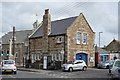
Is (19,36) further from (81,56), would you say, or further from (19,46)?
(81,56)

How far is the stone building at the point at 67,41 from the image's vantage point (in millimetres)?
32062

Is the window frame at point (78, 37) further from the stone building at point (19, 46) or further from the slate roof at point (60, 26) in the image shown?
the stone building at point (19, 46)

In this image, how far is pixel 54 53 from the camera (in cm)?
3391

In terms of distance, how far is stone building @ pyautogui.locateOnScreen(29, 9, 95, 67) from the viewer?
32.1m


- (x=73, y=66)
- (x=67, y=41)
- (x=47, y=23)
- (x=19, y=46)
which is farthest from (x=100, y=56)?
(x=19, y=46)

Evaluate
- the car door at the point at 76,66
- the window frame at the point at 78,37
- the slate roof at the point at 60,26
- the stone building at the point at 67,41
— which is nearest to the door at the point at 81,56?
the stone building at the point at 67,41

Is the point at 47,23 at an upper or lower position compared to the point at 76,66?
upper

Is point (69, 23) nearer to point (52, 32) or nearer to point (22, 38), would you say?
point (52, 32)

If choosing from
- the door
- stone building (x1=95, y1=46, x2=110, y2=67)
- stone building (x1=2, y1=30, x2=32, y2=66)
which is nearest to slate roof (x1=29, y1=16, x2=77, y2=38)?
the door

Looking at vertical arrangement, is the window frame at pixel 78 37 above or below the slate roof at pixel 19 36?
below

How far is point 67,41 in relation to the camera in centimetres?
3159

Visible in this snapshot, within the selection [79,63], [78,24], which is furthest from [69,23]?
[79,63]

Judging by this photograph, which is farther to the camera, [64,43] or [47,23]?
[47,23]

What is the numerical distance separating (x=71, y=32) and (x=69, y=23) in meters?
2.35
